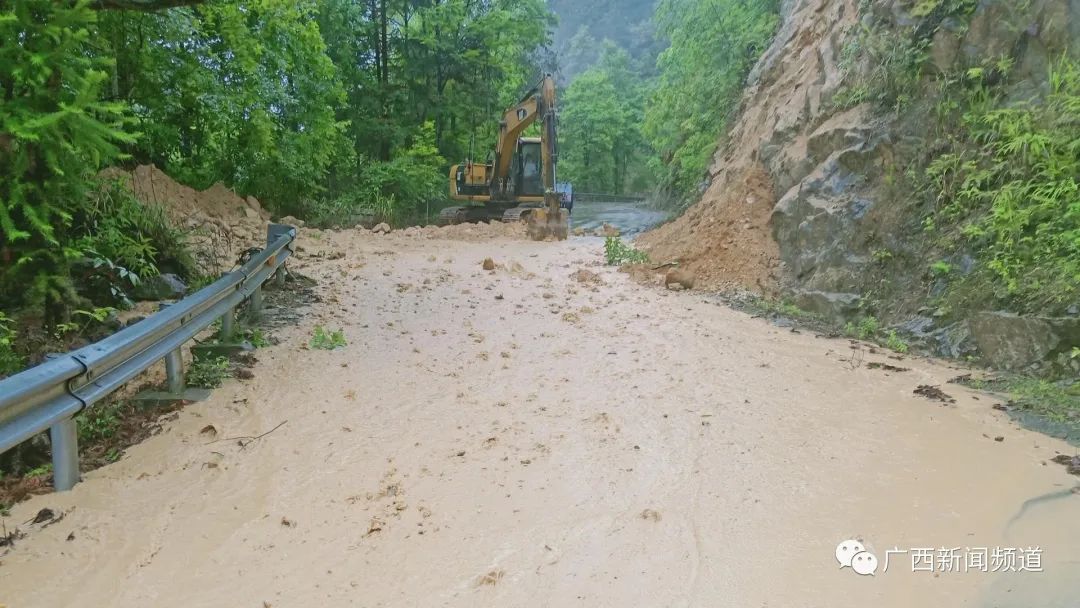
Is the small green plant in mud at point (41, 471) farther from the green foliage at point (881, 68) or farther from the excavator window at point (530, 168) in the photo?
the excavator window at point (530, 168)

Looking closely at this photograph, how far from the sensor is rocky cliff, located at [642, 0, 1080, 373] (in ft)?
19.1

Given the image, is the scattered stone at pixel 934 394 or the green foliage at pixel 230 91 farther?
the green foliage at pixel 230 91

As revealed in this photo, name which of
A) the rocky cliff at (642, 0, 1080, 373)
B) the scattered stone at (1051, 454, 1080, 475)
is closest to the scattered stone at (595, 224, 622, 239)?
the rocky cliff at (642, 0, 1080, 373)

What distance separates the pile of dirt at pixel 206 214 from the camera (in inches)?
347

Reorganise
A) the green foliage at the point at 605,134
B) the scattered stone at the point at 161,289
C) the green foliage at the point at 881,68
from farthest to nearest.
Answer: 1. the green foliage at the point at 605,134
2. the green foliage at the point at 881,68
3. the scattered stone at the point at 161,289

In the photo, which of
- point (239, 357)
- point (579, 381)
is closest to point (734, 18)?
point (579, 381)

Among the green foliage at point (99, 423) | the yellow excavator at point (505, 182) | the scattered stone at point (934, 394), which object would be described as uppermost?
the yellow excavator at point (505, 182)

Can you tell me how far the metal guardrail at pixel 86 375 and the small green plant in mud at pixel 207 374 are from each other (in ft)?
0.53

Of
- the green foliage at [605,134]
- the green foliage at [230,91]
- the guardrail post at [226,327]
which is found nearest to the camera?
the guardrail post at [226,327]

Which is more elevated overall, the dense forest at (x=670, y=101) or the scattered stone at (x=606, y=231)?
the dense forest at (x=670, y=101)

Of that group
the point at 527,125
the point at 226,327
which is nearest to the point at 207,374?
the point at 226,327

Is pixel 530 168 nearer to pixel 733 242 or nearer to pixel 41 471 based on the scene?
pixel 733 242

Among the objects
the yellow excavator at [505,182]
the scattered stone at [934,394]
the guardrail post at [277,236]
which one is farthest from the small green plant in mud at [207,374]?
the yellow excavator at [505,182]

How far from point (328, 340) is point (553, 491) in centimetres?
321
